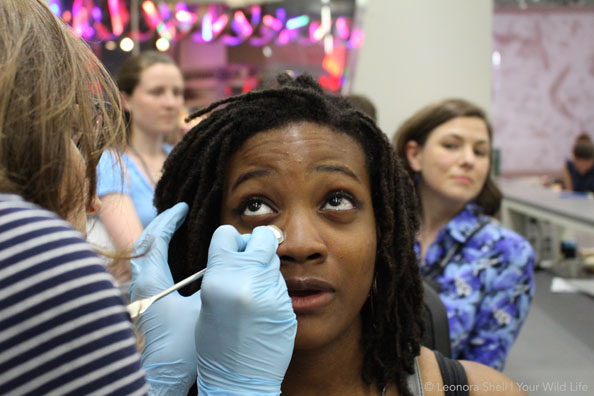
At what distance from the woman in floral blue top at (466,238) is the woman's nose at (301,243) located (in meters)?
0.88

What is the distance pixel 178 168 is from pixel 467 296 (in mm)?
1011

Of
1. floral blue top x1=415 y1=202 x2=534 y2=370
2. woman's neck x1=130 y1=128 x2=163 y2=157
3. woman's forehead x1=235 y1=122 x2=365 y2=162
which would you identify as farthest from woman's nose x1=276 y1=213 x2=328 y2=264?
woman's neck x1=130 y1=128 x2=163 y2=157

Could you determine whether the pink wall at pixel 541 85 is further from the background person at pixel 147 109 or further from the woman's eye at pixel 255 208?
the woman's eye at pixel 255 208

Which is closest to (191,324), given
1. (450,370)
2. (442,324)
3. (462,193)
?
(450,370)

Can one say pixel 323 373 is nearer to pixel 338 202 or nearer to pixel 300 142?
pixel 338 202

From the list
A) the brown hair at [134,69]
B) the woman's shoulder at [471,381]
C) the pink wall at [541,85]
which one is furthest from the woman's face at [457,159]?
the pink wall at [541,85]

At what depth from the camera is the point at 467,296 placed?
1.59 meters

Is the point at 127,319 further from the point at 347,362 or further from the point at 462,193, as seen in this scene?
the point at 462,193

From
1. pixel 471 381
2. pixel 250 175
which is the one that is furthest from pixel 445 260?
pixel 250 175

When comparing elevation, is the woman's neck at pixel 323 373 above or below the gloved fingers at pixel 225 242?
below

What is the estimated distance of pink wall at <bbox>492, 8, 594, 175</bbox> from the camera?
317 inches

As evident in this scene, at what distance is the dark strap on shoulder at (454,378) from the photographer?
92 centimetres

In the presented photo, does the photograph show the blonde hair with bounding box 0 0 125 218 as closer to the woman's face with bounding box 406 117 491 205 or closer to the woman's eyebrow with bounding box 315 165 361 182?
the woman's eyebrow with bounding box 315 165 361 182

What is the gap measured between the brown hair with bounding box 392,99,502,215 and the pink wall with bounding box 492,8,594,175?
22.0ft
